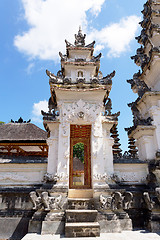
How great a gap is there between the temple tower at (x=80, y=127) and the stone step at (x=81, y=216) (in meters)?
1.13

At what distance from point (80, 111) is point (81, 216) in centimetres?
461

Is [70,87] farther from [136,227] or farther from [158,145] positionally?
[136,227]

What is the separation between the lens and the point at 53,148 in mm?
7930

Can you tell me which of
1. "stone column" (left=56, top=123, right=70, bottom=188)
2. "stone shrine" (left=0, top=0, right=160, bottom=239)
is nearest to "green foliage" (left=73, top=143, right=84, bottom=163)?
"stone shrine" (left=0, top=0, right=160, bottom=239)

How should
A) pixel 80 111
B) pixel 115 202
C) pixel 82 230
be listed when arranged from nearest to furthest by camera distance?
1. pixel 82 230
2. pixel 115 202
3. pixel 80 111

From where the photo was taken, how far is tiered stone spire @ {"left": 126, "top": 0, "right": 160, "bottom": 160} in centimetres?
821

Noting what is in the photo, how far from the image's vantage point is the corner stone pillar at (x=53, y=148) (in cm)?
752

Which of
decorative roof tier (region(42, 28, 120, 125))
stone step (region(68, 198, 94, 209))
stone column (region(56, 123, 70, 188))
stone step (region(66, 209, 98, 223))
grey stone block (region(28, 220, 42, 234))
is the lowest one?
grey stone block (region(28, 220, 42, 234))

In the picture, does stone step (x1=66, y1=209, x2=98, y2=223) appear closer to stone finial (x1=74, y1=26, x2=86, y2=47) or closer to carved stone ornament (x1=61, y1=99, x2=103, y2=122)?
carved stone ornament (x1=61, y1=99, x2=103, y2=122)

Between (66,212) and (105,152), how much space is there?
124 inches

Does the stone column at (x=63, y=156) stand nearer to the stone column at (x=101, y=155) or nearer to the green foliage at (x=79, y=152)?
the stone column at (x=101, y=155)

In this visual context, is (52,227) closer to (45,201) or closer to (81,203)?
(45,201)

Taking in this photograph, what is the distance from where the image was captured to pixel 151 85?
10.2 metres

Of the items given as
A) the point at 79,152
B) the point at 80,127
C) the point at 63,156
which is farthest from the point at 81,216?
the point at 79,152
